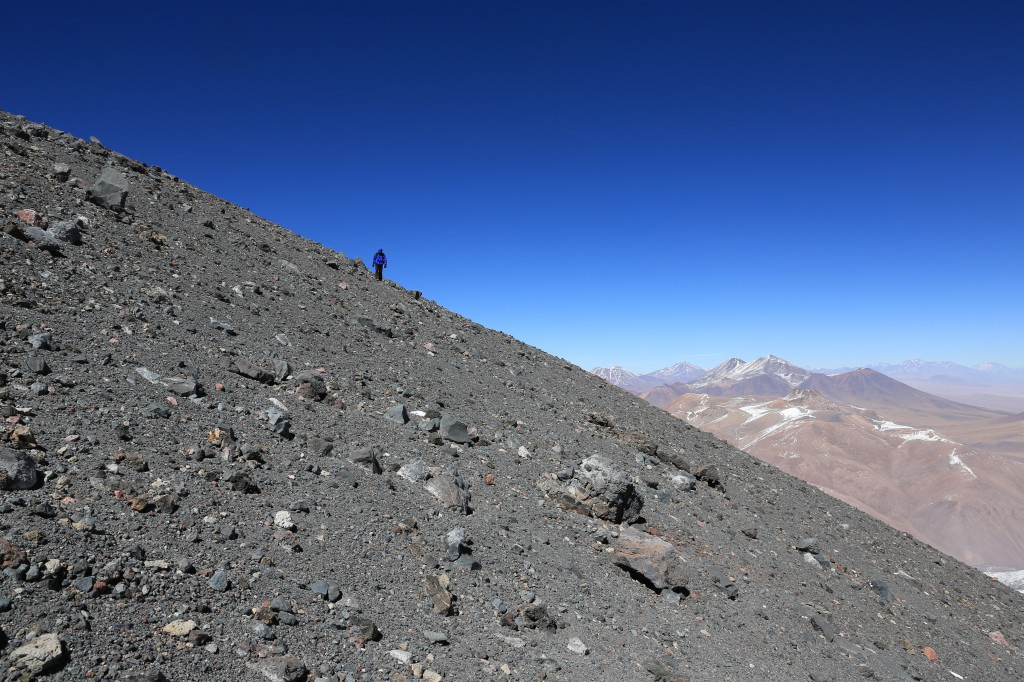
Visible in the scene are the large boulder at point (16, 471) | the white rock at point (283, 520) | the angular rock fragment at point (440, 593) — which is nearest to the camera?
the large boulder at point (16, 471)

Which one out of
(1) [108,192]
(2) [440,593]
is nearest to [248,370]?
(2) [440,593]

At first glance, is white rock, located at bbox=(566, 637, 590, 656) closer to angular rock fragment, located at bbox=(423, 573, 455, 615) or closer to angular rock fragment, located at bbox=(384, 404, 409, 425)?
angular rock fragment, located at bbox=(423, 573, 455, 615)

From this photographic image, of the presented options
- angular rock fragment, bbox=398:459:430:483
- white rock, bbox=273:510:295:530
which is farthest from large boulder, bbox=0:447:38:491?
angular rock fragment, bbox=398:459:430:483

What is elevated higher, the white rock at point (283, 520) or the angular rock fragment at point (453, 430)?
the angular rock fragment at point (453, 430)

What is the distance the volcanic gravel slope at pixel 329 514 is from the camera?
216 inches

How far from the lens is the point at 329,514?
25.3 feet

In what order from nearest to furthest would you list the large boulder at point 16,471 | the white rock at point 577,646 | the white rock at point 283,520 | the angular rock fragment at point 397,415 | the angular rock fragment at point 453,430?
the large boulder at point 16,471, the white rock at point 283,520, the white rock at point 577,646, the angular rock fragment at point 397,415, the angular rock fragment at point 453,430

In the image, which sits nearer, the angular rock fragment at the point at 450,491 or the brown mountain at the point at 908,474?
the angular rock fragment at the point at 450,491

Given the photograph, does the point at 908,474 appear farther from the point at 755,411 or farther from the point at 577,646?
the point at 577,646

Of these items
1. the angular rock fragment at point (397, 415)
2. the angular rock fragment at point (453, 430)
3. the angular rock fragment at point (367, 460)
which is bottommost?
the angular rock fragment at point (367, 460)

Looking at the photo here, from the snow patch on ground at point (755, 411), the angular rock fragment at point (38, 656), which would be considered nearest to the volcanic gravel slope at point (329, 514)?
the angular rock fragment at point (38, 656)

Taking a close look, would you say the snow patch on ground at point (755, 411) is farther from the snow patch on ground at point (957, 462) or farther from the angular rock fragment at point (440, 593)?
the angular rock fragment at point (440, 593)

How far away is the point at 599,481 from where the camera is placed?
11.1 metres

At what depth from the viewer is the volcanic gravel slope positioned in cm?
548
